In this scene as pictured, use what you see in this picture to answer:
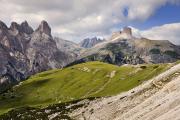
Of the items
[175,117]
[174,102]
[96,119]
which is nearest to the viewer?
[175,117]

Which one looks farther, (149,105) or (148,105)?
(148,105)

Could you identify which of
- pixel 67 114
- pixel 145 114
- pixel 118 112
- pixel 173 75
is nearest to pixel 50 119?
pixel 67 114

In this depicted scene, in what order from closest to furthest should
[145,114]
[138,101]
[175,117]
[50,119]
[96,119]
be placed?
[175,117] < [145,114] < [138,101] < [96,119] < [50,119]

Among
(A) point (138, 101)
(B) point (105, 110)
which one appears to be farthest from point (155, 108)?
(B) point (105, 110)

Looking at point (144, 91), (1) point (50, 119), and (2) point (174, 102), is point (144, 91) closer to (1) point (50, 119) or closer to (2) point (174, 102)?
(2) point (174, 102)

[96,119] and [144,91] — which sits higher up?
[144,91]

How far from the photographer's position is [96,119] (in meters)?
87.5

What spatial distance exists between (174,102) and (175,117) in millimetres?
9123

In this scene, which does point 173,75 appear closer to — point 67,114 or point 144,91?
point 144,91

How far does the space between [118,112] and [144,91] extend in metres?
8.63

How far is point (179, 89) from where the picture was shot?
66000 mm

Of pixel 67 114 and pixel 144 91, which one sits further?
pixel 67 114

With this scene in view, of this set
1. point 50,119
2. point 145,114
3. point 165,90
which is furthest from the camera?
point 50,119

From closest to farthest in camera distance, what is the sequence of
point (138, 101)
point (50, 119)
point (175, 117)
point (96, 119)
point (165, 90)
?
point (175, 117) < point (165, 90) < point (138, 101) < point (96, 119) < point (50, 119)
